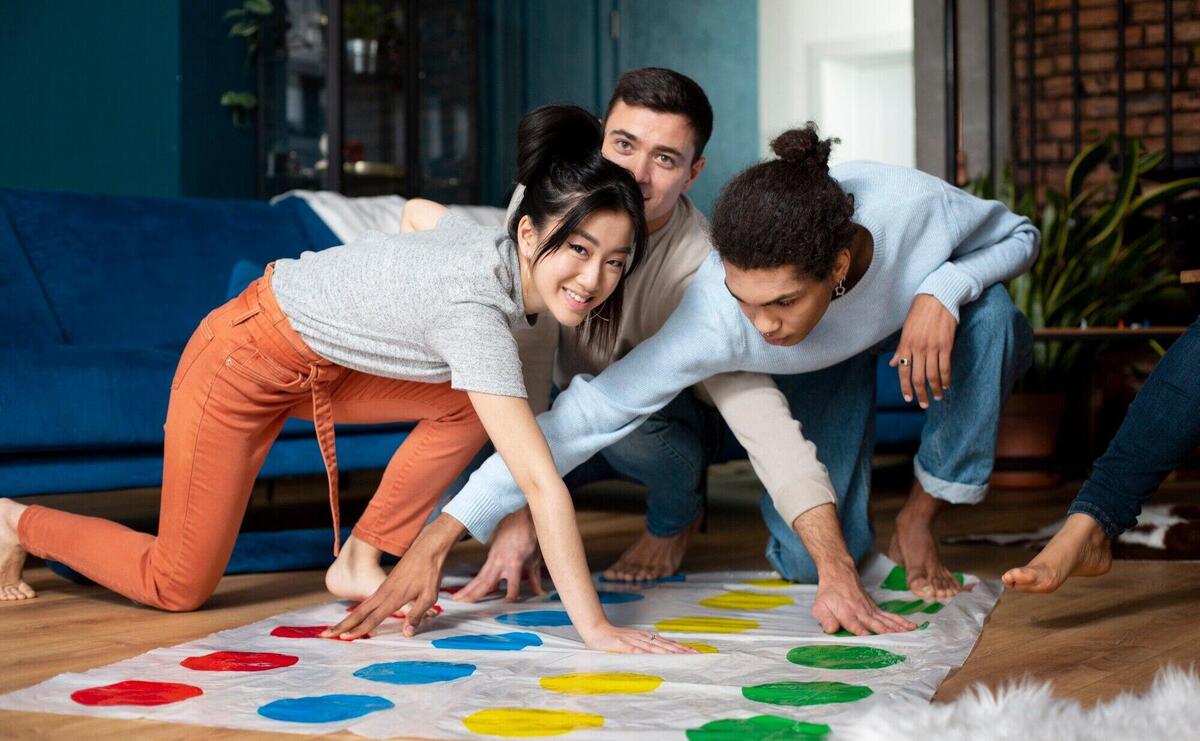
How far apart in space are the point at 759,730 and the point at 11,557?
4.20ft

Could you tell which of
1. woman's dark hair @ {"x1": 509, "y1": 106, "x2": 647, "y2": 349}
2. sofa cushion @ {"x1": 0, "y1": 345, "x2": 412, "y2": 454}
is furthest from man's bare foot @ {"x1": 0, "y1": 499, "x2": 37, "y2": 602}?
woman's dark hair @ {"x1": 509, "y1": 106, "x2": 647, "y2": 349}

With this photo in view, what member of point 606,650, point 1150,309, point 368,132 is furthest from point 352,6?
point 606,650

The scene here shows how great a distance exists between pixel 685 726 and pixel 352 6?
4765 millimetres

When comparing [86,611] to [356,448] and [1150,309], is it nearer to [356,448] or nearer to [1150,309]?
[356,448]

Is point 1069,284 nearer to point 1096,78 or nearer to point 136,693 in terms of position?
point 1096,78

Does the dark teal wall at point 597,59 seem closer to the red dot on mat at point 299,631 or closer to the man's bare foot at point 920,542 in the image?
the man's bare foot at point 920,542

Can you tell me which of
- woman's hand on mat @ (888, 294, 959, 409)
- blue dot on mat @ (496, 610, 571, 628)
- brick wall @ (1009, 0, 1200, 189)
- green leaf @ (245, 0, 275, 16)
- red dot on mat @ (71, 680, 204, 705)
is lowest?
blue dot on mat @ (496, 610, 571, 628)

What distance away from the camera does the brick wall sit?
4.40m

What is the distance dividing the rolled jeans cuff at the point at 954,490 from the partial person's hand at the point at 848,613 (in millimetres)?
331

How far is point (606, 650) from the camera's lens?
149 cm

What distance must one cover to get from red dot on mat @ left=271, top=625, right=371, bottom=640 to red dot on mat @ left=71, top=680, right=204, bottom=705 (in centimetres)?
28

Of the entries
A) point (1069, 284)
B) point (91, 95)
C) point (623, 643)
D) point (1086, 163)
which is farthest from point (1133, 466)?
point (91, 95)

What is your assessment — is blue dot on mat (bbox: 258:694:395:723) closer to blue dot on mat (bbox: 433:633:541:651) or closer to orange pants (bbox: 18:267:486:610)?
blue dot on mat (bbox: 433:633:541:651)

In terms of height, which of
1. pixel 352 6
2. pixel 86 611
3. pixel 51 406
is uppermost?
pixel 352 6
